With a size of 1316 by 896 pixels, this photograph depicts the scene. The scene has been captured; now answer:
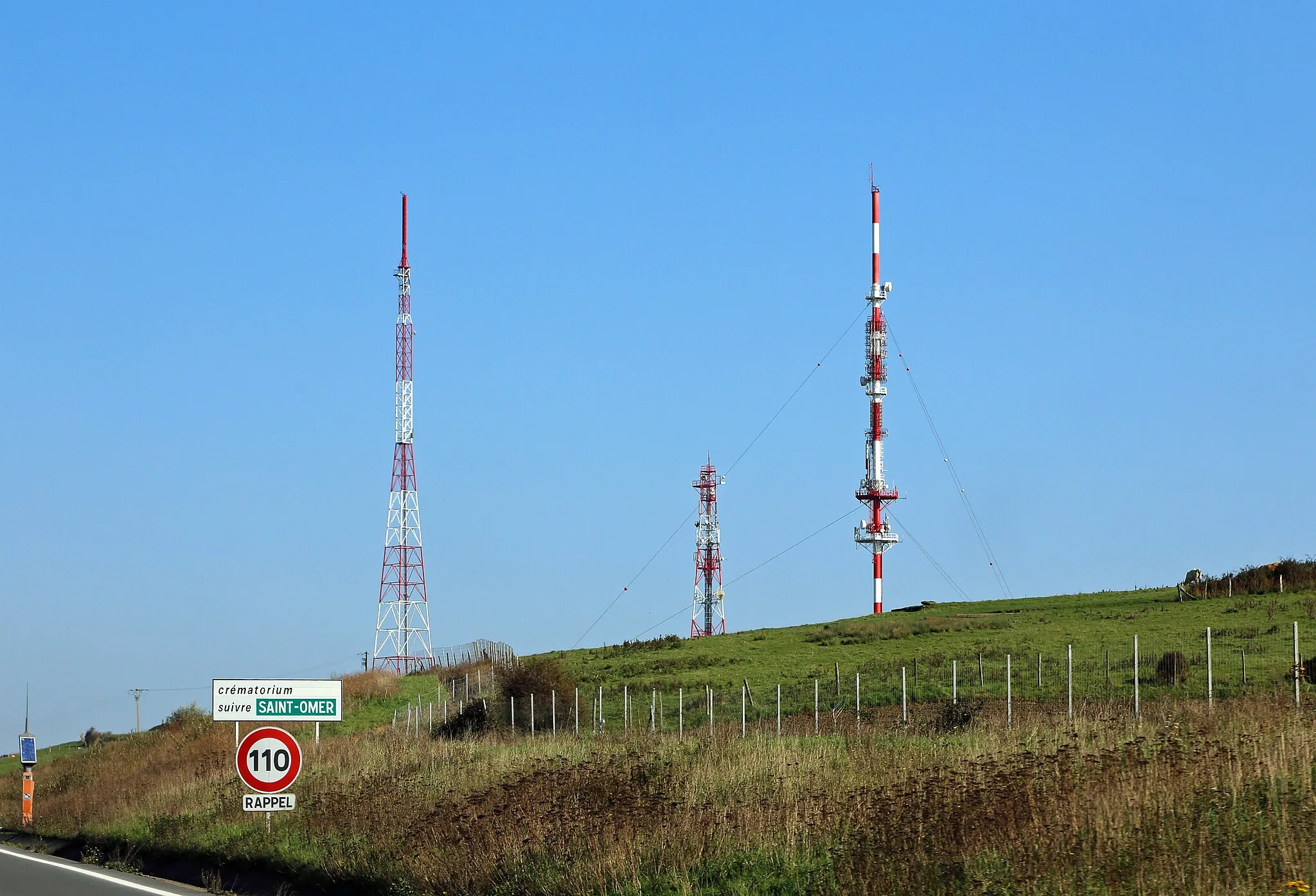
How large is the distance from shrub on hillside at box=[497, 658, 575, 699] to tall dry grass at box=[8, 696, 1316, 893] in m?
21.2

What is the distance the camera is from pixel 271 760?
20828mm

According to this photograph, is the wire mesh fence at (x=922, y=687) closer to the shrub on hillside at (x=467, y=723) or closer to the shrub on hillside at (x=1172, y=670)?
the shrub on hillside at (x=1172, y=670)

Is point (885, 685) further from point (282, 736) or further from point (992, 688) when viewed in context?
point (282, 736)

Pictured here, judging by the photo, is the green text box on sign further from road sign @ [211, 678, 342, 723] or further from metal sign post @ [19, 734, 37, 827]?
metal sign post @ [19, 734, 37, 827]

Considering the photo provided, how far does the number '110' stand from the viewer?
20.7m

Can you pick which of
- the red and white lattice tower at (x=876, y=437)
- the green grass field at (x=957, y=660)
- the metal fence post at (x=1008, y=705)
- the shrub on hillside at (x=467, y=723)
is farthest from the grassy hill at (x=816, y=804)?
the red and white lattice tower at (x=876, y=437)

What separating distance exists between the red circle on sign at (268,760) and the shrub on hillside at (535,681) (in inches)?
1057

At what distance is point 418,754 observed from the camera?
28.8 metres

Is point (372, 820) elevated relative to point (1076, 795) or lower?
lower

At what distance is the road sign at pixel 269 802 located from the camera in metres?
20.6

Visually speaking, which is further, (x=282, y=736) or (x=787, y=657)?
(x=787, y=657)

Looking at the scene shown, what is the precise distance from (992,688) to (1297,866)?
31.3 m

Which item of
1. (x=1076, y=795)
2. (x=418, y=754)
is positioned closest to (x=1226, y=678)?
(x=418, y=754)

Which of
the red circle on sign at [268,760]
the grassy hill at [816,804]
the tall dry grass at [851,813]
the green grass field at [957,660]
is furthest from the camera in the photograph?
the green grass field at [957,660]
